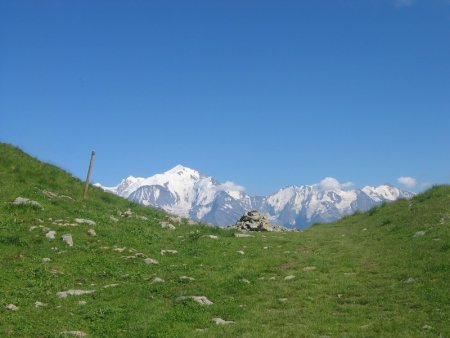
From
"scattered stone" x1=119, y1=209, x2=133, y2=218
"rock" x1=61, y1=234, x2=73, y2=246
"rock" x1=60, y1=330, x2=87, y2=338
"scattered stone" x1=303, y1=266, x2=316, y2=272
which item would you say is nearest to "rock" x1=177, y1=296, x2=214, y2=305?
"rock" x1=60, y1=330, x2=87, y2=338

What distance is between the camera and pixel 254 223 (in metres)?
45.0

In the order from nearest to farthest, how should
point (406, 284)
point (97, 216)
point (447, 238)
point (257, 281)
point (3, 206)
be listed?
point (406, 284), point (257, 281), point (447, 238), point (3, 206), point (97, 216)

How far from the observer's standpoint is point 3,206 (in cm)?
2781

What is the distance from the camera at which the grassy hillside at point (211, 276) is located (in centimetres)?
1508

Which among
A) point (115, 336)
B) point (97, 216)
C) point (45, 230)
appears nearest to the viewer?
point (115, 336)

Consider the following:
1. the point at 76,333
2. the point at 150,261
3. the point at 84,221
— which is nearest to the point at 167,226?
the point at 84,221

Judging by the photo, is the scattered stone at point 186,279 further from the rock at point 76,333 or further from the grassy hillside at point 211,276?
the rock at point 76,333

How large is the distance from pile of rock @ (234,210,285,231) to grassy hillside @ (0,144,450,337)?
8693mm

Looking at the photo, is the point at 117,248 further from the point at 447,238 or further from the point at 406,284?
the point at 447,238

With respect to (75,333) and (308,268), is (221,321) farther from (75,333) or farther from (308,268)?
(308,268)

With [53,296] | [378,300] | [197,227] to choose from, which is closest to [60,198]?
[197,227]

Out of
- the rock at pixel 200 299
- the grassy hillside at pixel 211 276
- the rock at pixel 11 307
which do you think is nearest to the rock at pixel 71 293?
the grassy hillside at pixel 211 276

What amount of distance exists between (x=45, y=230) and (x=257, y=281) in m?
12.1

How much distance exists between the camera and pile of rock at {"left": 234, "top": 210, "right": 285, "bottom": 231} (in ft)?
143
